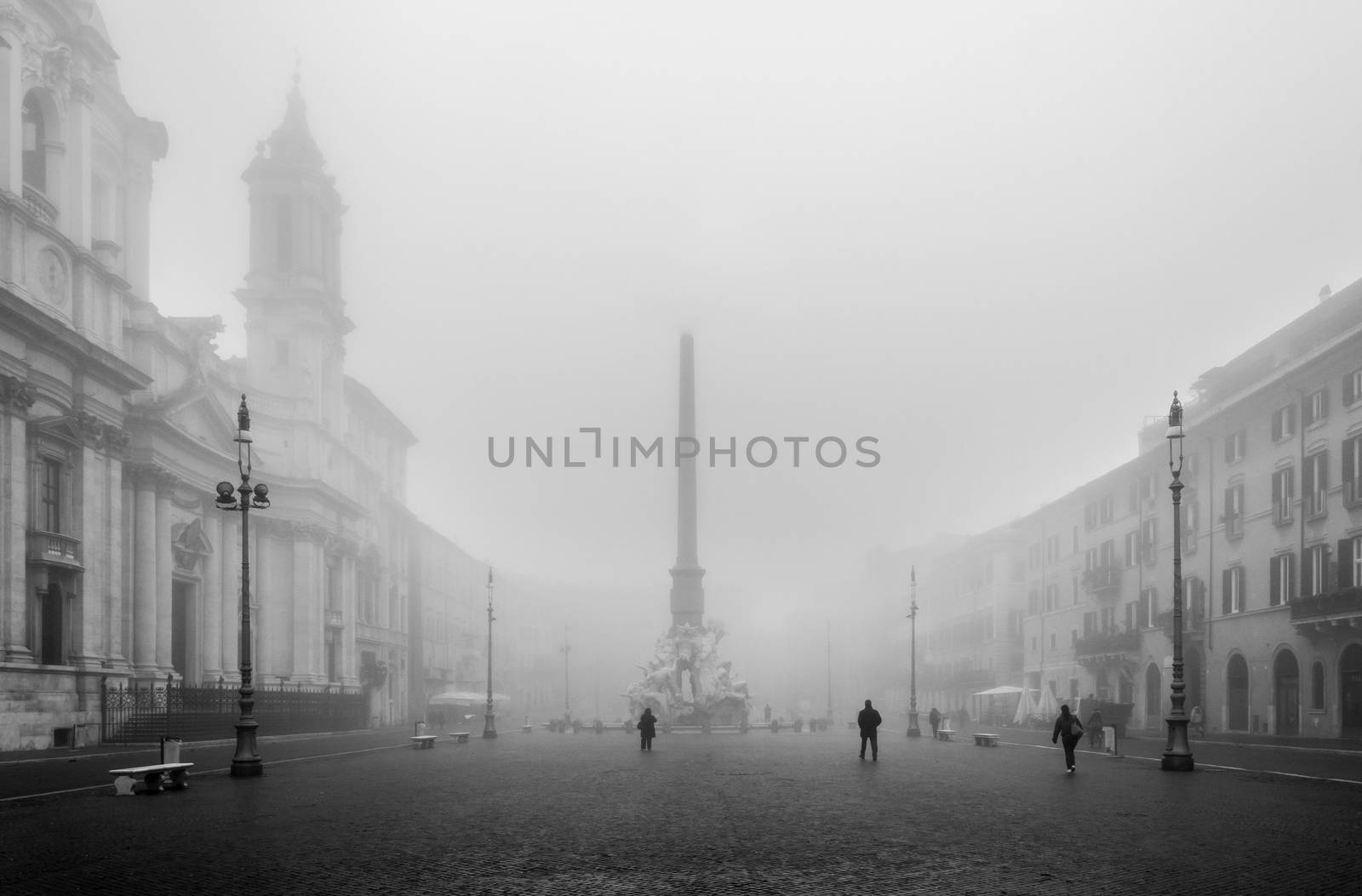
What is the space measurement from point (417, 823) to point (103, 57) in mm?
34071

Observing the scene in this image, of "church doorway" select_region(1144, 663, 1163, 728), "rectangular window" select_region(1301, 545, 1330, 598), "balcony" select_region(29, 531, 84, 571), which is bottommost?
"church doorway" select_region(1144, 663, 1163, 728)

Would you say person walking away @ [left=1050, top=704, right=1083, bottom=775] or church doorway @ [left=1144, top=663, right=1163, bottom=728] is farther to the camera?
church doorway @ [left=1144, top=663, right=1163, bottom=728]

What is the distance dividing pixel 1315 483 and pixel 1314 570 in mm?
2898

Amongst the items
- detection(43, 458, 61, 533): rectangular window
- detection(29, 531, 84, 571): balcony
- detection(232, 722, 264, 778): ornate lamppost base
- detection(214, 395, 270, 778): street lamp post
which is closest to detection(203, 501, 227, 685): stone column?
detection(43, 458, 61, 533): rectangular window

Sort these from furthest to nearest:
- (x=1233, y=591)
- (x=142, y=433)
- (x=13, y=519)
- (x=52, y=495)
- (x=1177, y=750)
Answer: (x=1233, y=591), (x=142, y=433), (x=52, y=495), (x=13, y=519), (x=1177, y=750)

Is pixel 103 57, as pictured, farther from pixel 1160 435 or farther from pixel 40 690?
pixel 1160 435

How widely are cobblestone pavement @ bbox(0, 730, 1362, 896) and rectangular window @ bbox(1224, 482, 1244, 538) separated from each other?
26148 mm

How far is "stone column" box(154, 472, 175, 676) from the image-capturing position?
4659 cm

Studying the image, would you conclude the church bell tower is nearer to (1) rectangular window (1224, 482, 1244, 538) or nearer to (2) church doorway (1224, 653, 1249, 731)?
(1) rectangular window (1224, 482, 1244, 538)

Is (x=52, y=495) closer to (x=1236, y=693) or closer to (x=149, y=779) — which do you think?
(x=149, y=779)

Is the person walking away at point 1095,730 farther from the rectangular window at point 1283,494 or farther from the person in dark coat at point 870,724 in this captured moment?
the person in dark coat at point 870,724

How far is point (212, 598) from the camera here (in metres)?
52.8

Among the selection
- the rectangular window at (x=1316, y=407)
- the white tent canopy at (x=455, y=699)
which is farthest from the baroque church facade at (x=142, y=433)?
the rectangular window at (x=1316, y=407)

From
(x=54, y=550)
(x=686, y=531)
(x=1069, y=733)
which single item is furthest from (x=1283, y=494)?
(x=54, y=550)
